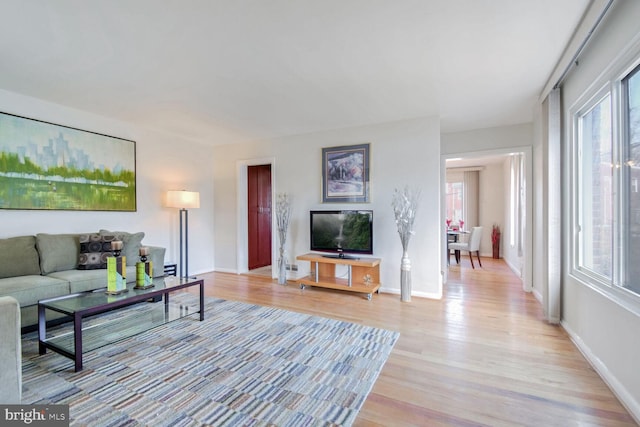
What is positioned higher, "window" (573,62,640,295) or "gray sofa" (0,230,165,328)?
"window" (573,62,640,295)

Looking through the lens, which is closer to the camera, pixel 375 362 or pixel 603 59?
pixel 603 59

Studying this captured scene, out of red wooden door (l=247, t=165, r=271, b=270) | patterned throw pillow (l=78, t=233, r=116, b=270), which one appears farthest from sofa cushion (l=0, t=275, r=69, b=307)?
red wooden door (l=247, t=165, r=271, b=270)

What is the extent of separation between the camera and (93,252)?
3.41m

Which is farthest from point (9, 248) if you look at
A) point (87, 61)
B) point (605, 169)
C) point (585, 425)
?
point (605, 169)

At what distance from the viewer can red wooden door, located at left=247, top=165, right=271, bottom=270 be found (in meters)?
5.94

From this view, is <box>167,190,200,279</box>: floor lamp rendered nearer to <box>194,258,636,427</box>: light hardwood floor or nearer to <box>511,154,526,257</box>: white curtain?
<box>194,258,636,427</box>: light hardwood floor

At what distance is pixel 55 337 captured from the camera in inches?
102

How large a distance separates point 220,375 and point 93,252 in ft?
8.09

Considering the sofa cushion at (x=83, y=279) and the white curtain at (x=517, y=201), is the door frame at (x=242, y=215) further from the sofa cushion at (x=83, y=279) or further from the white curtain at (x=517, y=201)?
the white curtain at (x=517, y=201)

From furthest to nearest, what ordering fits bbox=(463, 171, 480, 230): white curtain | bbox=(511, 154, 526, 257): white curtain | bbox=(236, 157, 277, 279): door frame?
bbox=(463, 171, 480, 230): white curtain, bbox=(236, 157, 277, 279): door frame, bbox=(511, 154, 526, 257): white curtain

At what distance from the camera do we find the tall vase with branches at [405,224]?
384cm

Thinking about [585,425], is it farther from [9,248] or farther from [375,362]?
[9,248]

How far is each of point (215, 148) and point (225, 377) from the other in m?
4.67

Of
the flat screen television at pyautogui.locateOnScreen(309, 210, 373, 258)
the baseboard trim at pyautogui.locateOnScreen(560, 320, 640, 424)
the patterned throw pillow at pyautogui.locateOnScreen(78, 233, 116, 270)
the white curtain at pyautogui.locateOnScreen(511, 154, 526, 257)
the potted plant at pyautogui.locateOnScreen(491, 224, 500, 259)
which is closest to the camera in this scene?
the baseboard trim at pyautogui.locateOnScreen(560, 320, 640, 424)
